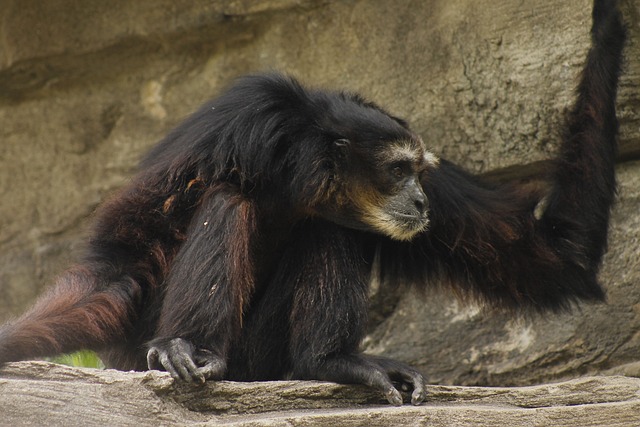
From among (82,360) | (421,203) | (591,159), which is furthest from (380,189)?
(82,360)

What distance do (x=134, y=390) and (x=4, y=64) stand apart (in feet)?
19.5

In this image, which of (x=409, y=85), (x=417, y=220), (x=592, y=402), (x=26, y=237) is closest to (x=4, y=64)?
(x=26, y=237)

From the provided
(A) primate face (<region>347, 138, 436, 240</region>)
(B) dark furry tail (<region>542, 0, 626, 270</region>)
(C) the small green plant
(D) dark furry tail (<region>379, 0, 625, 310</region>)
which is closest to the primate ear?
(A) primate face (<region>347, 138, 436, 240</region>)

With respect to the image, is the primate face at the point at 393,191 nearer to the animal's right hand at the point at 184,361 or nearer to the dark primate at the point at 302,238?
the dark primate at the point at 302,238

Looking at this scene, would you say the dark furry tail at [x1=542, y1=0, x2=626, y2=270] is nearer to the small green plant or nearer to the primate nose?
the primate nose

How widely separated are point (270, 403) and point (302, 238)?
164 cm

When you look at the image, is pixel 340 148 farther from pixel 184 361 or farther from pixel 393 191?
pixel 184 361

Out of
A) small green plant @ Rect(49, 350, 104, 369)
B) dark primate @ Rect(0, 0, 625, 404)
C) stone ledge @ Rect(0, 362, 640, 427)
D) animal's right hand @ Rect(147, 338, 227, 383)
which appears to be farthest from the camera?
small green plant @ Rect(49, 350, 104, 369)

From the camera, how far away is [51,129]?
12.0 metres

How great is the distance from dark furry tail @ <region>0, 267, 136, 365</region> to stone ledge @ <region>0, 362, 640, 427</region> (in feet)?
1.69

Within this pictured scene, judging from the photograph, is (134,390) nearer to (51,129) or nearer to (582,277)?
(582,277)

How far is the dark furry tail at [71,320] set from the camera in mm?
7172

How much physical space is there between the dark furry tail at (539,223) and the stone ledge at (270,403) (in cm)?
143

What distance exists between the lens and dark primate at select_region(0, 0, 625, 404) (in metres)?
7.54
